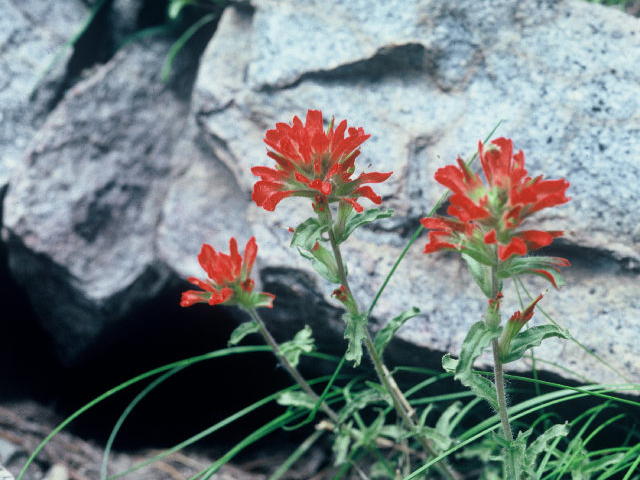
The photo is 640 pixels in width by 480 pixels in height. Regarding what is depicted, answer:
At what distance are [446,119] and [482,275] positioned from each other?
2.90 ft

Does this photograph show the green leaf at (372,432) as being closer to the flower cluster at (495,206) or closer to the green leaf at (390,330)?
the green leaf at (390,330)

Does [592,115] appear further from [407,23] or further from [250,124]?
[250,124]

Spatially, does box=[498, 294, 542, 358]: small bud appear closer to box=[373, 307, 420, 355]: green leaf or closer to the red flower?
the red flower

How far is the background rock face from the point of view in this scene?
1649mm

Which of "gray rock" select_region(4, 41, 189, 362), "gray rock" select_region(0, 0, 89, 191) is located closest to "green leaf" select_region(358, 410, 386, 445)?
"gray rock" select_region(4, 41, 189, 362)

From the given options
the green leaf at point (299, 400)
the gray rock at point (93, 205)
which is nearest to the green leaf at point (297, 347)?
the green leaf at point (299, 400)

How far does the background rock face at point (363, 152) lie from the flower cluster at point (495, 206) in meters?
0.67

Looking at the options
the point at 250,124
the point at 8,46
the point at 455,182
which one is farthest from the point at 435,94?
the point at 8,46

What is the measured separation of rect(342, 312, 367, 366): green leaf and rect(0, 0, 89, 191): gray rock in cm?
161

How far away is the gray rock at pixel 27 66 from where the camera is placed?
7.50 feet

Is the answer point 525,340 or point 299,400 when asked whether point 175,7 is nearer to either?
point 299,400

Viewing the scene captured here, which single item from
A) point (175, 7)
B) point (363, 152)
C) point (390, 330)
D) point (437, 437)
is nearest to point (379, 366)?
point (390, 330)

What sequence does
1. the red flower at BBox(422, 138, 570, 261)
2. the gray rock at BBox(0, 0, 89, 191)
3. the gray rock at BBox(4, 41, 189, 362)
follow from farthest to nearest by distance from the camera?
the gray rock at BBox(0, 0, 89, 191), the gray rock at BBox(4, 41, 189, 362), the red flower at BBox(422, 138, 570, 261)

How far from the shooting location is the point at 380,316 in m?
1.71
